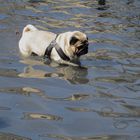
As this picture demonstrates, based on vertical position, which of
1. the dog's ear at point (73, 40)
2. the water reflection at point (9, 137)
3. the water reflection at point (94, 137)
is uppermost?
the dog's ear at point (73, 40)

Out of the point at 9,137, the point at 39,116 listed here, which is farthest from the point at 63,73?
the point at 9,137

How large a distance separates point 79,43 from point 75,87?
4.17ft

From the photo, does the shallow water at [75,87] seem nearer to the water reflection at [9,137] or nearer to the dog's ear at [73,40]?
the water reflection at [9,137]

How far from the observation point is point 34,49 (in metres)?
9.07

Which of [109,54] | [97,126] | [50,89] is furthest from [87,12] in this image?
[97,126]

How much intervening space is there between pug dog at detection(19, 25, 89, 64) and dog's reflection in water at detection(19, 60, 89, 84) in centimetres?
21

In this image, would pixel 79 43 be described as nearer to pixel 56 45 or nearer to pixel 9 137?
pixel 56 45

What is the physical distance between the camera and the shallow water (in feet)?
18.1

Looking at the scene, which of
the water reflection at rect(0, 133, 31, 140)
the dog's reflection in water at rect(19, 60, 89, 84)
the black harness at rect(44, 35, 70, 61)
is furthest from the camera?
the black harness at rect(44, 35, 70, 61)

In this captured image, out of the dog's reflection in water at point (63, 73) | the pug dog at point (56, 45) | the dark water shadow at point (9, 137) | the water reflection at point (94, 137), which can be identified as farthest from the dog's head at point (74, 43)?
the dark water shadow at point (9, 137)

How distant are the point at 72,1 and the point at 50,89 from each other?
884 centimetres

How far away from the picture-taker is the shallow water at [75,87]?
5508mm

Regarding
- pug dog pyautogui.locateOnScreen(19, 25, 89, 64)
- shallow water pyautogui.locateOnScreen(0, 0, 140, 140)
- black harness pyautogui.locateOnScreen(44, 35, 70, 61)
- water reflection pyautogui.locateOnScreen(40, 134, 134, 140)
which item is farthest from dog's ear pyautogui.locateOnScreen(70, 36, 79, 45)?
water reflection pyautogui.locateOnScreen(40, 134, 134, 140)

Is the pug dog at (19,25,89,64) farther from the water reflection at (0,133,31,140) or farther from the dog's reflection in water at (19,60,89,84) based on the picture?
the water reflection at (0,133,31,140)
